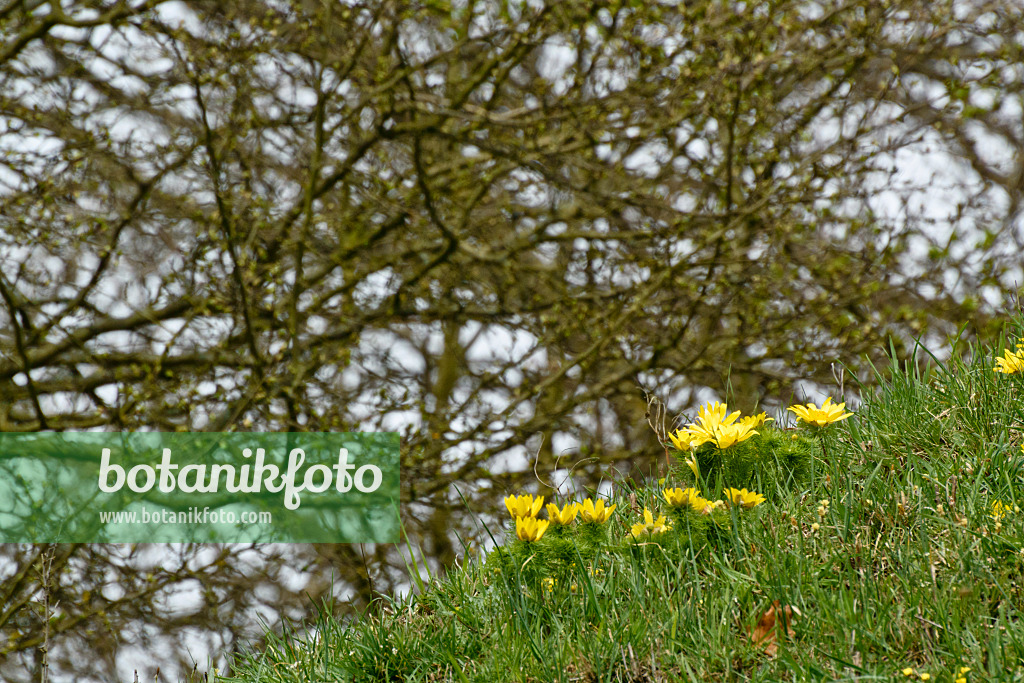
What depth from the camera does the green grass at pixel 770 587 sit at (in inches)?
68.1

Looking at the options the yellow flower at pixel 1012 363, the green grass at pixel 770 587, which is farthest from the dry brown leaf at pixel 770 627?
the yellow flower at pixel 1012 363

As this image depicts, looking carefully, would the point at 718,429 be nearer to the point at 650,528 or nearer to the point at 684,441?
the point at 684,441

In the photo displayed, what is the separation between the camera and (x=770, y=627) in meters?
1.81

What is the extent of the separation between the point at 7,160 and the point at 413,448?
3.40 m

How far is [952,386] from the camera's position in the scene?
2793 mm

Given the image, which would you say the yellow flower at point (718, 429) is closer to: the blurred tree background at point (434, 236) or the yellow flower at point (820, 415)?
the yellow flower at point (820, 415)

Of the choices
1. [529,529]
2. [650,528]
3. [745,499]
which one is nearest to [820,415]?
[745,499]

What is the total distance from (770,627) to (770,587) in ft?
0.26

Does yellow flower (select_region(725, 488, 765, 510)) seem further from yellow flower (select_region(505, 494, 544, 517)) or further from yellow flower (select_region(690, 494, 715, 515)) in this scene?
yellow flower (select_region(505, 494, 544, 517))

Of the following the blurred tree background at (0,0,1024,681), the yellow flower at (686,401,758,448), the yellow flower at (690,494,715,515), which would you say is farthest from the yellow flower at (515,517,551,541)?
the blurred tree background at (0,0,1024,681)

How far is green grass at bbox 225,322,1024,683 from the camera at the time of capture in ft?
5.67

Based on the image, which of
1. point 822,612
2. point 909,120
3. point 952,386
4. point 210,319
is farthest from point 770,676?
Answer: point 909,120

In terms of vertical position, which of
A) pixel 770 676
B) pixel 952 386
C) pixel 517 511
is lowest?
pixel 770 676

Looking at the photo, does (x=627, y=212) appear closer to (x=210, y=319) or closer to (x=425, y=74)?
Answer: (x=425, y=74)
